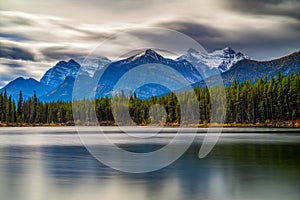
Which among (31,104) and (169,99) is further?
(31,104)

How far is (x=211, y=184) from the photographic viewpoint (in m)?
19.7

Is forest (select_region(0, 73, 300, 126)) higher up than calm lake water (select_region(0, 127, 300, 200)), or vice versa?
forest (select_region(0, 73, 300, 126))

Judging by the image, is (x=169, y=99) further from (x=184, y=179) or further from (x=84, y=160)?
(x=184, y=179)

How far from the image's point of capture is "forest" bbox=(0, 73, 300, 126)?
116125 mm

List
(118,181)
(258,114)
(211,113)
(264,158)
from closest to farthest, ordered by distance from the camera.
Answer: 1. (118,181)
2. (264,158)
3. (258,114)
4. (211,113)

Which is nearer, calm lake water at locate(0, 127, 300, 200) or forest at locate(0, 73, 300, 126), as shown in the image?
calm lake water at locate(0, 127, 300, 200)

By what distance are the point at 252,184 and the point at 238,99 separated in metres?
112

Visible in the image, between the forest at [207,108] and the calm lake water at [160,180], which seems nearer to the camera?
the calm lake water at [160,180]

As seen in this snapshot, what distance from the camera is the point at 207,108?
139 metres

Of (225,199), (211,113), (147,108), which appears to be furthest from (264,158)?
(147,108)

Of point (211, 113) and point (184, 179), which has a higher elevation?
point (211, 113)

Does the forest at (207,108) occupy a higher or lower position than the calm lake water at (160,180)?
higher

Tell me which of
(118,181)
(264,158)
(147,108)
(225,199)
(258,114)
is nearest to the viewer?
(225,199)

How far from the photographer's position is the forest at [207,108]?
116125mm
